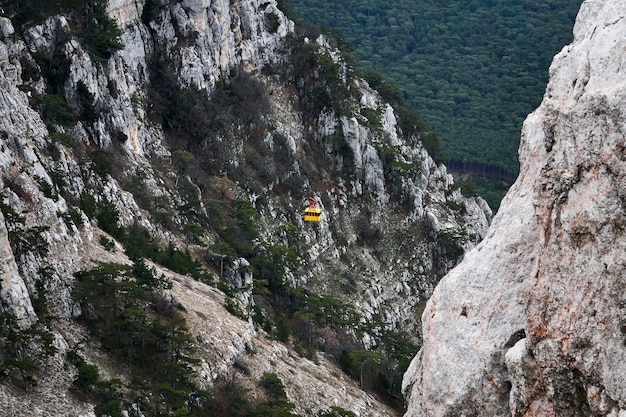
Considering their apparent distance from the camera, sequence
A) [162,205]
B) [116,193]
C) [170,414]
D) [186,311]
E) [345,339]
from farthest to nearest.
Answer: [345,339]
[162,205]
[116,193]
[186,311]
[170,414]

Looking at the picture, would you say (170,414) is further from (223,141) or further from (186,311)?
(223,141)

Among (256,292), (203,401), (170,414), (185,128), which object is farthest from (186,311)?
(185,128)

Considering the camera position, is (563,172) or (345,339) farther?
(345,339)

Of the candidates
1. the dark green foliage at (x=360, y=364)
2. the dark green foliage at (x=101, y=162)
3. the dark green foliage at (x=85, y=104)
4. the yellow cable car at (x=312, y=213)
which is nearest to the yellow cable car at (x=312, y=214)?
the yellow cable car at (x=312, y=213)

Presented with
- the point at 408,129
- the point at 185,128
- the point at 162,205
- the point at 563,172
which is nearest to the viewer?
the point at 563,172

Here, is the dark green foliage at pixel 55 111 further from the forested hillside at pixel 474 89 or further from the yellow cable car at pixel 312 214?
the forested hillside at pixel 474 89

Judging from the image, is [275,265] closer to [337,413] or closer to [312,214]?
[312,214]

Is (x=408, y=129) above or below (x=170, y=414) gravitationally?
above
